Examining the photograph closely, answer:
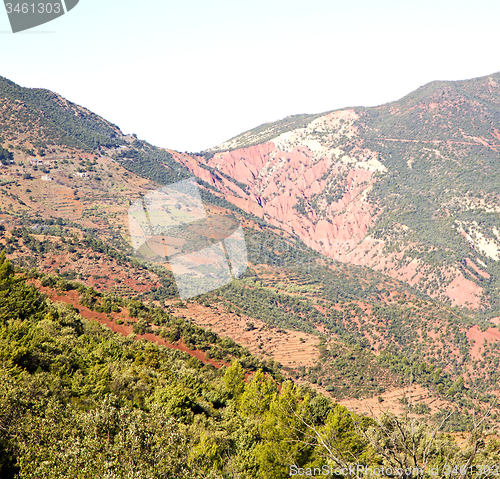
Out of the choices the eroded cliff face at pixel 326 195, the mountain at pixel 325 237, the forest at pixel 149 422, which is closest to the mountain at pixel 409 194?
the eroded cliff face at pixel 326 195

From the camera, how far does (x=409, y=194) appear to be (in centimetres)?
16200

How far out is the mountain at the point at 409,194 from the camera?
418 feet

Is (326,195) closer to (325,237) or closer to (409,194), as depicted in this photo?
(325,237)

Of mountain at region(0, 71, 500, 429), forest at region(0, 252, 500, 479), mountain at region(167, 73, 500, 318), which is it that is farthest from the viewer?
mountain at region(167, 73, 500, 318)

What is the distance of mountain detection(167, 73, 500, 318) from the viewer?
127438 millimetres

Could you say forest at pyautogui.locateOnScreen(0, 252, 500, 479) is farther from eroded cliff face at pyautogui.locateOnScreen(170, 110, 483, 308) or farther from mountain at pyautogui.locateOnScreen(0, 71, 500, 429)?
eroded cliff face at pyautogui.locateOnScreen(170, 110, 483, 308)

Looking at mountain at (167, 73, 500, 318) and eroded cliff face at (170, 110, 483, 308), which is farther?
eroded cliff face at (170, 110, 483, 308)

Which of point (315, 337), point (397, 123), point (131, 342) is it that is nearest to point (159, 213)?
point (315, 337)

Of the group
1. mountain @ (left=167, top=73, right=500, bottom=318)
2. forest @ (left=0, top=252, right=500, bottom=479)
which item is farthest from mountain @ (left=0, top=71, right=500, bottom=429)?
forest @ (left=0, top=252, right=500, bottom=479)

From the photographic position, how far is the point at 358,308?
9162 cm

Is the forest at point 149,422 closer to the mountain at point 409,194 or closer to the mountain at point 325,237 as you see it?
the mountain at point 325,237

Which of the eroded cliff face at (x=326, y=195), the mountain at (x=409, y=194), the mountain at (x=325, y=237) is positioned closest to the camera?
the mountain at (x=325, y=237)

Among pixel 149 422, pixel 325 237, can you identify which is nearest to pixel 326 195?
pixel 325 237

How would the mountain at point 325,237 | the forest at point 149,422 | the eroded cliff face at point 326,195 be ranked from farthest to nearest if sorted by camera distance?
the eroded cliff face at point 326,195 < the mountain at point 325,237 < the forest at point 149,422
